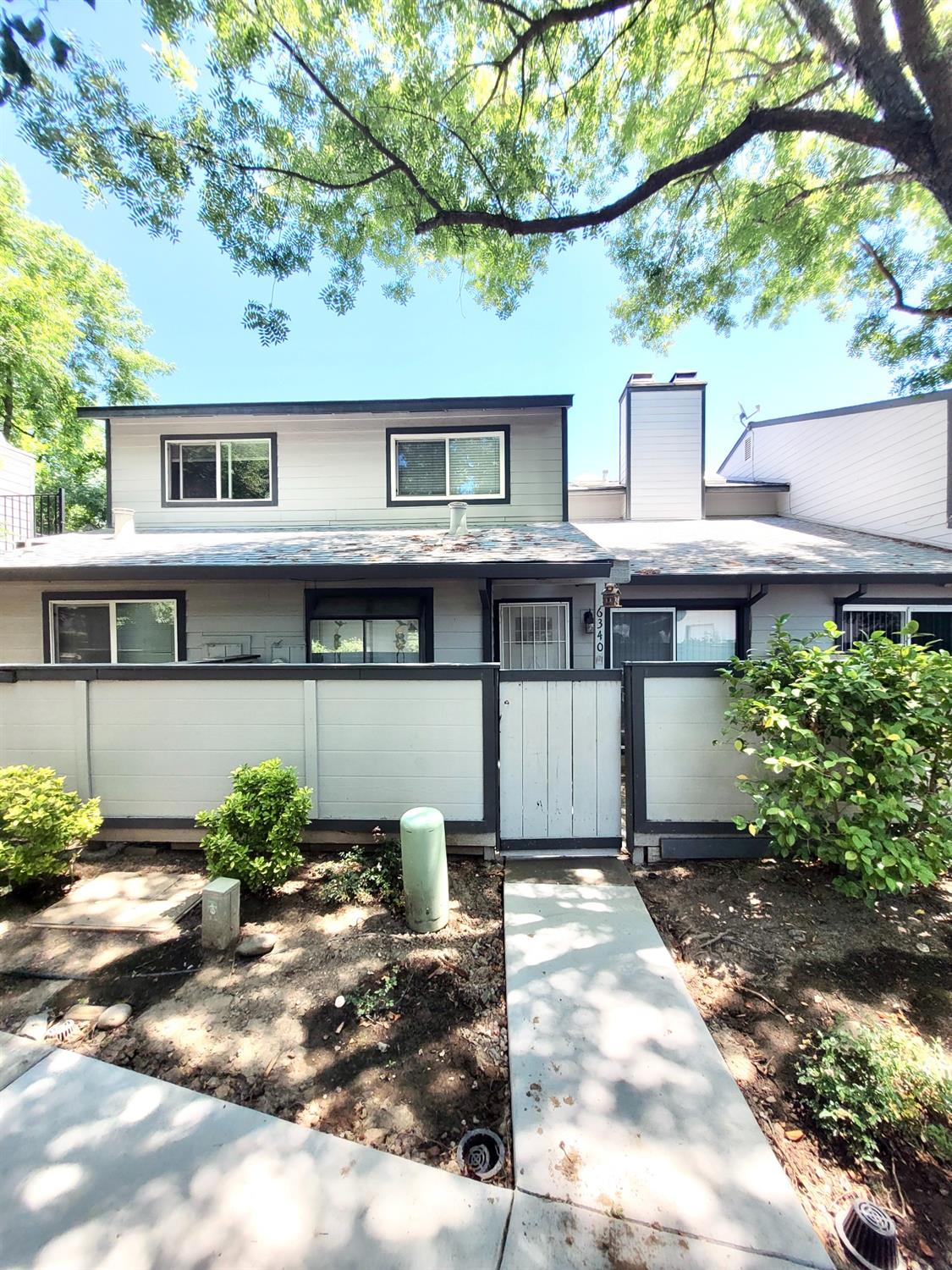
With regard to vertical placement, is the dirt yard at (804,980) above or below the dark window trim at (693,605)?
below

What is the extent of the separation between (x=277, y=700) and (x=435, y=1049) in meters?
2.81

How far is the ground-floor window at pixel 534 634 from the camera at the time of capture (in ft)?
23.1

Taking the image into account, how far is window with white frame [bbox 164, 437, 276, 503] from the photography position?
808cm

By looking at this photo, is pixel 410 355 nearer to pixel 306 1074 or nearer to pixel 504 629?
pixel 504 629

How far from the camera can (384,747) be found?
13.6 feet

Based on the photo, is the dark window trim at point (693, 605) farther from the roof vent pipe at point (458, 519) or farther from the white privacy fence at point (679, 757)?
the white privacy fence at point (679, 757)

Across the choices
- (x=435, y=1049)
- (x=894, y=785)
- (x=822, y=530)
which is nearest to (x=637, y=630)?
(x=894, y=785)

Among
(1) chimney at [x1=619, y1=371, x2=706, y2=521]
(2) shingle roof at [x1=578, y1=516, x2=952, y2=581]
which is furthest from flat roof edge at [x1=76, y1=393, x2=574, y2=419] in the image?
(1) chimney at [x1=619, y1=371, x2=706, y2=521]

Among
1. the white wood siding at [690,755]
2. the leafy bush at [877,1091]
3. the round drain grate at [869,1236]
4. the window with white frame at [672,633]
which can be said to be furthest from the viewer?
the window with white frame at [672,633]

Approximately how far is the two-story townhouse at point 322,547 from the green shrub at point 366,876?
2918 mm

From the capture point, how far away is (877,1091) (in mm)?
1988

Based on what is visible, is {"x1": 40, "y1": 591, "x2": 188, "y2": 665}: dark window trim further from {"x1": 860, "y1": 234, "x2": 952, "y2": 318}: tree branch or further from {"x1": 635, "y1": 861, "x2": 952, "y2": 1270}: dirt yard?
{"x1": 860, "y1": 234, "x2": 952, "y2": 318}: tree branch

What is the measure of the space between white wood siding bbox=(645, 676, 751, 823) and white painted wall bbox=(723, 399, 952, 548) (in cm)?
655

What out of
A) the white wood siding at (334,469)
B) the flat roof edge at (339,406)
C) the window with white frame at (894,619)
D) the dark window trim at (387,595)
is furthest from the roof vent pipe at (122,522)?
the window with white frame at (894,619)
